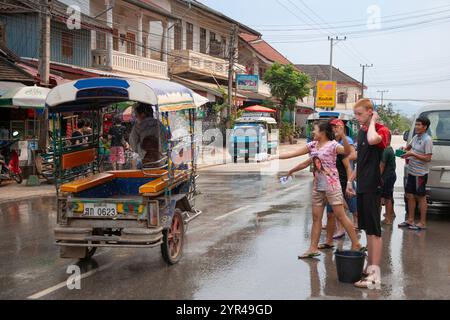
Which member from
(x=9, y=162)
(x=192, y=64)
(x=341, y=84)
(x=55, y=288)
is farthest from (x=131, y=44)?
(x=341, y=84)

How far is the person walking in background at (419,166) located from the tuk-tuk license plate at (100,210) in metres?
5.09

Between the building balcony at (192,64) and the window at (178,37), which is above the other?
the window at (178,37)

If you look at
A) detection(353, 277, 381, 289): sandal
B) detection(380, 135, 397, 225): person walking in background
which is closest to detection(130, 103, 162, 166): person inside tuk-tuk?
detection(353, 277, 381, 289): sandal

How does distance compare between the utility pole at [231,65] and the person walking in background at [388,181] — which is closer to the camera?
the person walking in background at [388,181]

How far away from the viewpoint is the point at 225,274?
6500 mm

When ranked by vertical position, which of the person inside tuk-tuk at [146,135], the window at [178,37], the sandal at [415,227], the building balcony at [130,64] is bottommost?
the sandal at [415,227]

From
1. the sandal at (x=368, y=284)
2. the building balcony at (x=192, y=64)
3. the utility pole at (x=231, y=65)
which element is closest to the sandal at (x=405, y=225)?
the sandal at (x=368, y=284)

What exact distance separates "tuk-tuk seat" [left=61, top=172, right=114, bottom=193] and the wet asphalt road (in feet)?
3.25

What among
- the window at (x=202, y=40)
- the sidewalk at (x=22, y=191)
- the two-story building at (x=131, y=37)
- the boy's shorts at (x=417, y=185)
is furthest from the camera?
the window at (x=202, y=40)

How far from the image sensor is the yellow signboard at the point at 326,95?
183ft

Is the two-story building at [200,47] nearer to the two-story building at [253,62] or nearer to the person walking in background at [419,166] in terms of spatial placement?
the two-story building at [253,62]

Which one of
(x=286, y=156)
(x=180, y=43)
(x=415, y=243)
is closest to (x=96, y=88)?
(x=286, y=156)

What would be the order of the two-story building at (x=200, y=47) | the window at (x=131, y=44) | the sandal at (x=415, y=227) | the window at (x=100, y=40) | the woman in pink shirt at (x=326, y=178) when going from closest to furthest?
1. the woman in pink shirt at (x=326, y=178)
2. the sandal at (x=415, y=227)
3. the window at (x=100, y=40)
4. the window at (x=131, y=44)
5. the two-story building at (x=200, y=47)

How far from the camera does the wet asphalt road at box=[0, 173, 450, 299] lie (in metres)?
5.84
